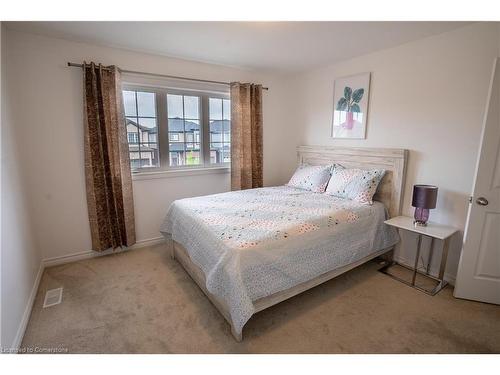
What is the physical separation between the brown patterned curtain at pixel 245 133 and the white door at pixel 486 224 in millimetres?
2526

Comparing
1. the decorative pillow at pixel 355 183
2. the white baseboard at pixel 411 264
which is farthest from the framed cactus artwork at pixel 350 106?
the white baseboard at pixel 411 264

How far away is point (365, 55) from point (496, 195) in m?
1.98

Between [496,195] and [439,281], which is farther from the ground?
[496,195]

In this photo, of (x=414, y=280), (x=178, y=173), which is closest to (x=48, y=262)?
(x=178, y=173)

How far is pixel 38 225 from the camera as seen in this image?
8.70ft

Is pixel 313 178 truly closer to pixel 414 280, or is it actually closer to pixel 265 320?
pixel 414 280

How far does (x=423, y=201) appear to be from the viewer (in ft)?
7.63

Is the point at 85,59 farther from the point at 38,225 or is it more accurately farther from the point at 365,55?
the point at 365,55

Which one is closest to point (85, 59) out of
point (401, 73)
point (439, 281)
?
point (401, 73)

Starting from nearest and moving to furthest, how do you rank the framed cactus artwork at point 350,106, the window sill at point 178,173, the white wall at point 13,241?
the white wall at point 13,241
the framed cactus artwork at point 350,106
the window sill at point 178,173

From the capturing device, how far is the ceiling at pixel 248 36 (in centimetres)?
222

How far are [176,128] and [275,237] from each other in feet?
7.24

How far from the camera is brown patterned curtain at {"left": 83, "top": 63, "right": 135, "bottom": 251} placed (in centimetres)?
266

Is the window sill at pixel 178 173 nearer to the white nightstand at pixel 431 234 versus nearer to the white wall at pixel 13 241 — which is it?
the white wall at pixel 13 241
